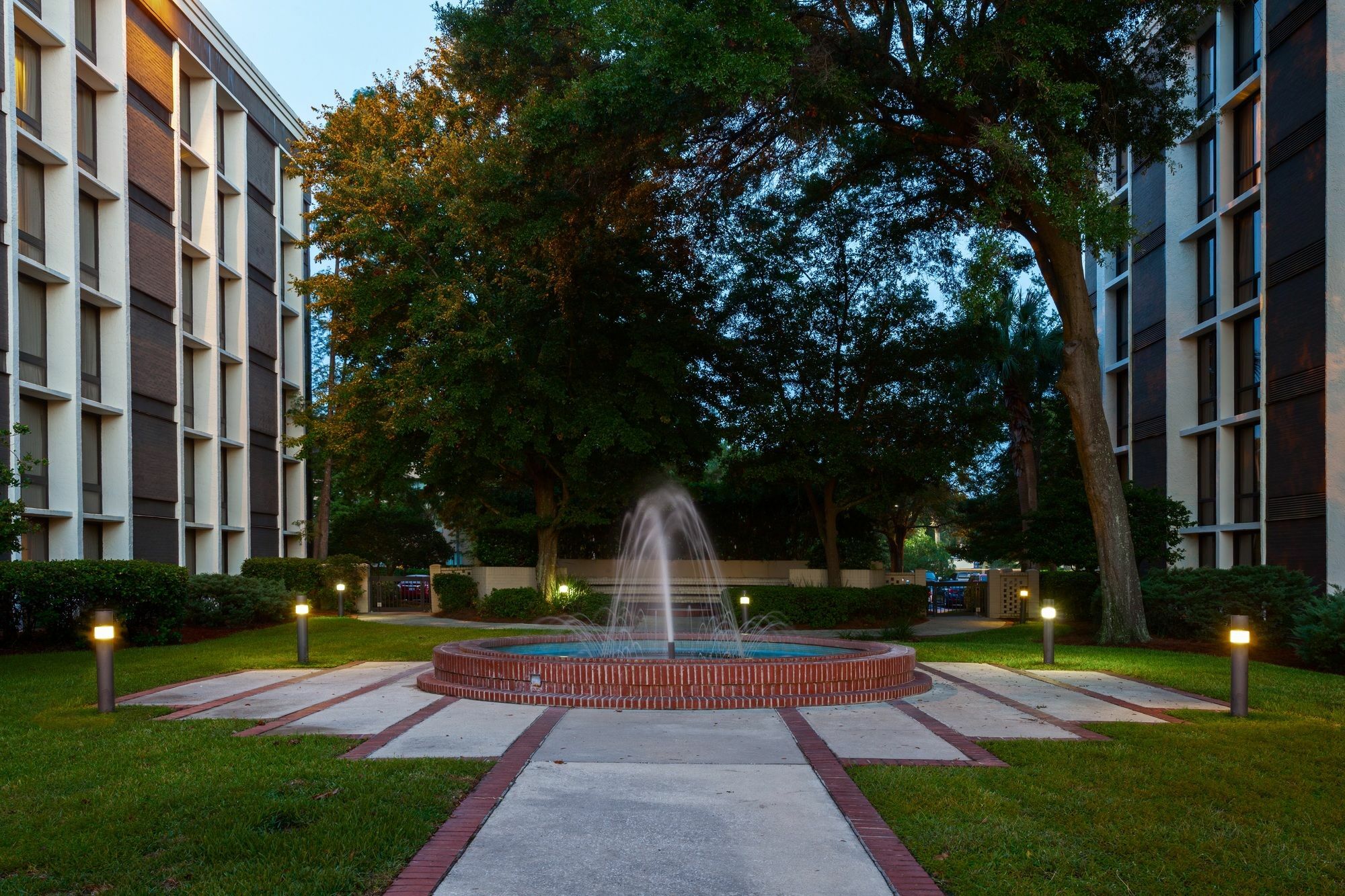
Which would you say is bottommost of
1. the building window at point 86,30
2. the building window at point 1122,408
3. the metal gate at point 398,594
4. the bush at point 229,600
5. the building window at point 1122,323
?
the metal gate at point 398,594

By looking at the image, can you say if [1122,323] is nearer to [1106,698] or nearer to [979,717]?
[1106,698]

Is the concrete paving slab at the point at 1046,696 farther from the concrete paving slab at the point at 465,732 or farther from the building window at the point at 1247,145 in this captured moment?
the building window at the point at 1247,145

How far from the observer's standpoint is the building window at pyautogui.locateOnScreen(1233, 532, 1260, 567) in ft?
79.3

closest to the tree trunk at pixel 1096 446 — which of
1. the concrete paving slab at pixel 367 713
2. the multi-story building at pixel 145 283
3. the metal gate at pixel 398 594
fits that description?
the concrete paving slab at pixel 367 713

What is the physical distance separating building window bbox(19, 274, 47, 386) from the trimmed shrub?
73.9ft

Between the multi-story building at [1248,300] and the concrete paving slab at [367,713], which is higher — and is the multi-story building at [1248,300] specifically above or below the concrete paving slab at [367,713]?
above

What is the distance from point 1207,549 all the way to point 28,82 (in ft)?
96.8

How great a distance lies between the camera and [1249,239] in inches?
986

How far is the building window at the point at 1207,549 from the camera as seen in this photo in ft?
86.1

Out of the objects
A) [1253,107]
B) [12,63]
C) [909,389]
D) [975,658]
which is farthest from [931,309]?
[12,63]

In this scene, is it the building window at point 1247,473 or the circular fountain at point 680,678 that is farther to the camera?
the building window at point 1247,473

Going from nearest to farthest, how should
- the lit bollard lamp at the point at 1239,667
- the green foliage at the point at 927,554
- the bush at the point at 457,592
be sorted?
the lit bollard lamp at the point at 1239,667, the bush at the point at 457,592, the green foliage at the point at 927,554

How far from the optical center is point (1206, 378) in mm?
27781

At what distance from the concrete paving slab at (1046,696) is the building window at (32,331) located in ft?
58.9
